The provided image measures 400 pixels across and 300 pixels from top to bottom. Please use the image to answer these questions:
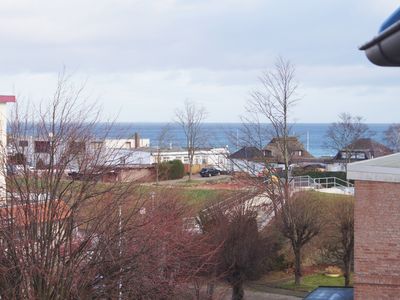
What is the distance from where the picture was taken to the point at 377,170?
14.5 meters

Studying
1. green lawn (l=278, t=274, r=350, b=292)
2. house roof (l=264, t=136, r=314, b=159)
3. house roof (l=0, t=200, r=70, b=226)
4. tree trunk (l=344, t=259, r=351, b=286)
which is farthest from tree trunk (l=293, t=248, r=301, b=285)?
house roof (l=0, t=200, r=70, b=226)

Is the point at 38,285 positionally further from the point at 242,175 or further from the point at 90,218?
the point at 242,175

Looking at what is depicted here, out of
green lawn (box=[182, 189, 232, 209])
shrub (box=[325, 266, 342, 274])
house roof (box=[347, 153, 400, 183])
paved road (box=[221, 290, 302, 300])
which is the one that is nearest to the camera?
house roof (box=[347, 153, 400, 183])

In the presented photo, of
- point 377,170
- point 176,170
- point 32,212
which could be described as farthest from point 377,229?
point 176,170

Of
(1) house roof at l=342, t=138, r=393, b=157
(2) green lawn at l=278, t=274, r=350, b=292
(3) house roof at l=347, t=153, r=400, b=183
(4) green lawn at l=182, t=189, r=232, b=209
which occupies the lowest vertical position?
(2) green lawn at l=278, t=274, r=350, b=292

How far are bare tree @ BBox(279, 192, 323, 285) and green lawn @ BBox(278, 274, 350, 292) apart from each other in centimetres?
36

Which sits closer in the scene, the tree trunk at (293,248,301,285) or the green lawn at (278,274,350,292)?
the green lawn at (278,274,350,292)

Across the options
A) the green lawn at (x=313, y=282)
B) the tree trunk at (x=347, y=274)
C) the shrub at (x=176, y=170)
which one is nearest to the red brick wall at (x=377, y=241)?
the tree trunk at (x=347, y=274)

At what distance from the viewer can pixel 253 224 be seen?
21281mm

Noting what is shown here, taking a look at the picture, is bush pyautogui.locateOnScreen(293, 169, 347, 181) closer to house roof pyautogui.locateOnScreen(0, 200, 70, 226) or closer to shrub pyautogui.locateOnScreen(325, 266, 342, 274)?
shrub pyautogui.locateOnScreen(325, 266, 342, 274)

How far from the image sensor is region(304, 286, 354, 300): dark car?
16.4 metres

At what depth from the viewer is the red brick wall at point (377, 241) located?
14.6 metres

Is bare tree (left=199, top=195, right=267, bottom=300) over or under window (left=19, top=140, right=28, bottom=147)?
under

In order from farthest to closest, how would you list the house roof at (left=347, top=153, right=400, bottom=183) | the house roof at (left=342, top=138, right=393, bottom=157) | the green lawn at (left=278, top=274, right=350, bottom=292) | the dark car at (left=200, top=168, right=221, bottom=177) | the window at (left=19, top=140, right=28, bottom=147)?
the house roof at (left=342, top=138, right=393, bottom=157) < the dark car at (left=200, top=168, right=221, bottom=177) < the green lawn at (left=278, top=274, right=350, bottom=292) < the house roof at (left=347, top=153, right=400, bottom=183) < the window at (left=19, top=140, right=28, bottom=147)
